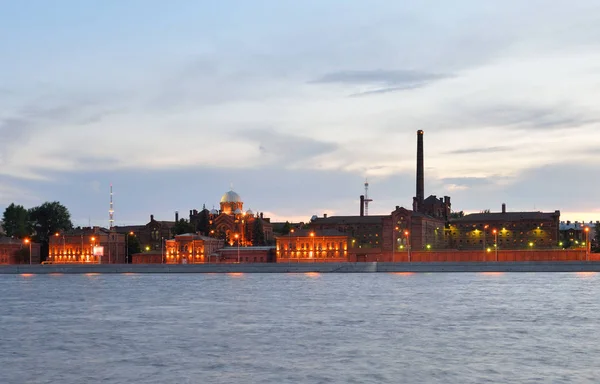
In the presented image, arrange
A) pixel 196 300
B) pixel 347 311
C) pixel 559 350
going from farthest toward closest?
1. pixel 196 300
2. pixel 347 311
3. pixel 559 350

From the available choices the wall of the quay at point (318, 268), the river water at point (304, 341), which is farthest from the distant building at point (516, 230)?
the river water at point (304, 341)

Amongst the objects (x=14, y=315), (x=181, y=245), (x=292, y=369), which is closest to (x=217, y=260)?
(x=181, y=245)

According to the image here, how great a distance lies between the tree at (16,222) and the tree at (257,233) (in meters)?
50.9

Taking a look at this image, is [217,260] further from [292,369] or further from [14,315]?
[292,369]

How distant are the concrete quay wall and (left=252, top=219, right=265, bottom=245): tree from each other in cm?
3985

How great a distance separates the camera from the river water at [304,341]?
2941 cm

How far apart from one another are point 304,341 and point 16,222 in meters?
169

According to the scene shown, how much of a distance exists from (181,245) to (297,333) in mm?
137986

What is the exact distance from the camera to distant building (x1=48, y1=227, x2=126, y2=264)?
17725 centimetres

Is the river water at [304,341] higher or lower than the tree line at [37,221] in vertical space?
lower

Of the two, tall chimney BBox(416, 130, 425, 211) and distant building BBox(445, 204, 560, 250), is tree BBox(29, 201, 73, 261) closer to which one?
tall chimney BBox(416, 130, 425, 211)

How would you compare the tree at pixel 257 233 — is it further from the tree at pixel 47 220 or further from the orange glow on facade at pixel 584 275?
the orange glow on facade at pixel 584 275

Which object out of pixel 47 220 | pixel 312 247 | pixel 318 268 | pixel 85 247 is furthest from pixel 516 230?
pixel 47 220

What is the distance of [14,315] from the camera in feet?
183
